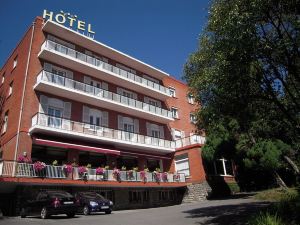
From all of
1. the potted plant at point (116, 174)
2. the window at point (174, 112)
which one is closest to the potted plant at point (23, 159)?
the potted plant at point (116, 174)

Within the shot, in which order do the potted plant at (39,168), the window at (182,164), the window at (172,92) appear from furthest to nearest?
the window at (172,92) → the window at (182,164) → the potted plant at (39,168)

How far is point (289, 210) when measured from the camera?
1139 cm

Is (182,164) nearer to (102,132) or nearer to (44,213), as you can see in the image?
(102,132)

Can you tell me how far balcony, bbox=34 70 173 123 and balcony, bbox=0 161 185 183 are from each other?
7074 mm

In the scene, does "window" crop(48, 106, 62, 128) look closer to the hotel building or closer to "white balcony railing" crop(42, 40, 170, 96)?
the hotel building

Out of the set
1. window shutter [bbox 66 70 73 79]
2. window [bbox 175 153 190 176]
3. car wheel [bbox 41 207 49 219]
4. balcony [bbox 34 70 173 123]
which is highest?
window shutter [bbox 66 70 73 79]

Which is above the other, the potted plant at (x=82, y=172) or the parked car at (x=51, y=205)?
the potted plant at (x=82, y=172)

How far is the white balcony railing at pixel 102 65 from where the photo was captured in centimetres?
2753

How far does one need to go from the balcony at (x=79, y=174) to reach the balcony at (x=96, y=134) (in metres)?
3.44

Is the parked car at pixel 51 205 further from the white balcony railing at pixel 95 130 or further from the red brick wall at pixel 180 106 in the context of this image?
the red brick wall at pixel 180 106

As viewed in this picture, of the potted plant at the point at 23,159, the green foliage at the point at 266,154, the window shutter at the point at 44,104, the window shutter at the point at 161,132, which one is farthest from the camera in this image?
the window shutter at the point at 161,132

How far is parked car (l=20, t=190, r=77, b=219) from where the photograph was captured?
1678 cm

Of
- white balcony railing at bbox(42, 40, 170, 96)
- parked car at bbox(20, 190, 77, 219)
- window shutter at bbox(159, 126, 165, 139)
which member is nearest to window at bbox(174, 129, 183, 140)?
window shutter at bbox(159, 126, 165, 139)

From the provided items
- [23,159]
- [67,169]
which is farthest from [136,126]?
[23,159]
